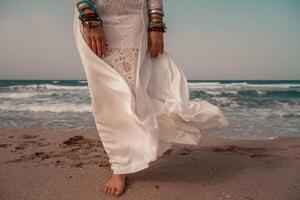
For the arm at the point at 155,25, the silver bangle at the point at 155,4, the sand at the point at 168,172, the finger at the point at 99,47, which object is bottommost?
the sand at the point at 168,172

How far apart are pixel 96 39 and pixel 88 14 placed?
0.17m

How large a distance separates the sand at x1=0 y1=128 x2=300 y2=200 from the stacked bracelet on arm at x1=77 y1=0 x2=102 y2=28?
1224 millimetres

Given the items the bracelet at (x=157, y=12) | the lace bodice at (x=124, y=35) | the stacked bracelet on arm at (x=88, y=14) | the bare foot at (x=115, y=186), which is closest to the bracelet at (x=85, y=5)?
the stacked bracelet on arm at (x=88, y=14)

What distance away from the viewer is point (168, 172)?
2.51 m

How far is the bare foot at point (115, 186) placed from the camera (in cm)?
207

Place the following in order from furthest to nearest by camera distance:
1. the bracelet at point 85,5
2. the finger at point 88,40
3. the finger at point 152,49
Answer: the finger at point 152,49
the finger at point 88,40
the bracelet at point 85,5

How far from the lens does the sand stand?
208cm

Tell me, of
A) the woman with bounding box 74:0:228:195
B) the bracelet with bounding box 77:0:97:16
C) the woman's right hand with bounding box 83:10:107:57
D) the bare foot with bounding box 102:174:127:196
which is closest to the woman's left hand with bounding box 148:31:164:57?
the woman with bounding box 74:0:228:195

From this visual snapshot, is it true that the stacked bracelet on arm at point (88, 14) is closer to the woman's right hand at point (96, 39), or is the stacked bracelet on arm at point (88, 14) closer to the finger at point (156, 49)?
the woman's right hand at point (96, 39)

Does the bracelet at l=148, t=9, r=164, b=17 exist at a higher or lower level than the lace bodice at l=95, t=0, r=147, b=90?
higher

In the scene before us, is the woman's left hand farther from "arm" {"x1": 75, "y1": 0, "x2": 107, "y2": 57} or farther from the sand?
the sand

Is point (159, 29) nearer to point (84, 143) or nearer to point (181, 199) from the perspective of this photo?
point (181, 199)

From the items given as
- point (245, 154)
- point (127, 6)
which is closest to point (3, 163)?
point (127, 6)

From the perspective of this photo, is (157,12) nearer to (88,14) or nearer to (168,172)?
(88,14)
